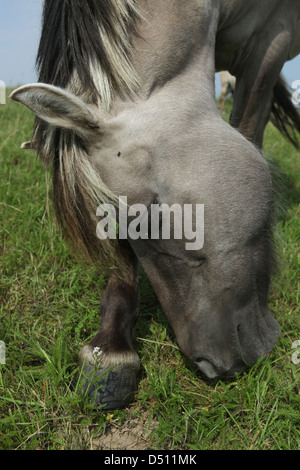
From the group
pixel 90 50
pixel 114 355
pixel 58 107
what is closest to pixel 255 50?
pixel 90 50

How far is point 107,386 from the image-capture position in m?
1.81

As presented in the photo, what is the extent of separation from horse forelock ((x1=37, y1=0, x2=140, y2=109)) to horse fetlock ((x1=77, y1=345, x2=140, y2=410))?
3.55 feet

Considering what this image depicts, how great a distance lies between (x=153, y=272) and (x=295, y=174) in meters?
3.62

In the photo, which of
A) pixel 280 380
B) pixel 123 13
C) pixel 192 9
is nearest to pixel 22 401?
pixel 280 380

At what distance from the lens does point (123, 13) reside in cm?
188

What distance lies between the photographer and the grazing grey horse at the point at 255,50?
2727mm

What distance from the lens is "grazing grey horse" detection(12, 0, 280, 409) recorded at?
1.76 m

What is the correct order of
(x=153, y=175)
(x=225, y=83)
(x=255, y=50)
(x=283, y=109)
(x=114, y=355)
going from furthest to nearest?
1. (x=225, y=83)
2. (x=283, y=109)
3. (x=255, y=50)
4. (x=114, y=355)
5. (x=153, y=175)

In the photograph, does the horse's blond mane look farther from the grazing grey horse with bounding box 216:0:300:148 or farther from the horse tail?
the horse tail

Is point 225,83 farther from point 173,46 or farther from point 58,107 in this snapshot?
point 58,107

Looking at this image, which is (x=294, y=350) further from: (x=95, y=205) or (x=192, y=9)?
(x=192, y=9)

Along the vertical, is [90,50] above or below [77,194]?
above

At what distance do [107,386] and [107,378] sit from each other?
0.10 feet

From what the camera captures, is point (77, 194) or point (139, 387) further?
point (139, 387)
